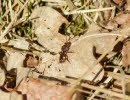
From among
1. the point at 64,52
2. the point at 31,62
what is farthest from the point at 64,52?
the point at 31,62

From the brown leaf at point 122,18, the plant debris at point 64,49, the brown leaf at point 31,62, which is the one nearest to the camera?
the plant debris at point 64,49

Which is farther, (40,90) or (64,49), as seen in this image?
(64,49)

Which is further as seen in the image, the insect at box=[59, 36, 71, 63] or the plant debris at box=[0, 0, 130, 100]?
the insect at box=[59, 36, 71, 63]

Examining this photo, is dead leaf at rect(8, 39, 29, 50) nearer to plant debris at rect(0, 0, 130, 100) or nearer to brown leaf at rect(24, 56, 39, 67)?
plant debris at rect(0, 0, 130, 100)

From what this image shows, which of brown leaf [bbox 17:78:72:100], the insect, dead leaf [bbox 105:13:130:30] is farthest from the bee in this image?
dead leaf [bbox 105:13:130:30]

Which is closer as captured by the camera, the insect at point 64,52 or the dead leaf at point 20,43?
the insect at point 64,52

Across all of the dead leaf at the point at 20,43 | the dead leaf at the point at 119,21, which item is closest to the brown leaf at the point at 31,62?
the dead leaf at the point at 20,43

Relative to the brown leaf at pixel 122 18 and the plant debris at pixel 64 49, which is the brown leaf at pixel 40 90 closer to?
the plant debris at pixel 64 49

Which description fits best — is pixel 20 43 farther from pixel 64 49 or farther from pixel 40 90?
pixel 40 90

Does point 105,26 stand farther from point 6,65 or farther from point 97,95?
point 6,65

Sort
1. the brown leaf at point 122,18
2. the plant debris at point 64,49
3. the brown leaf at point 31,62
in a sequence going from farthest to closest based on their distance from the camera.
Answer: the brown leaf at point 31,62, the brown leaf at point 122,18, the plant debris at point 64,49
